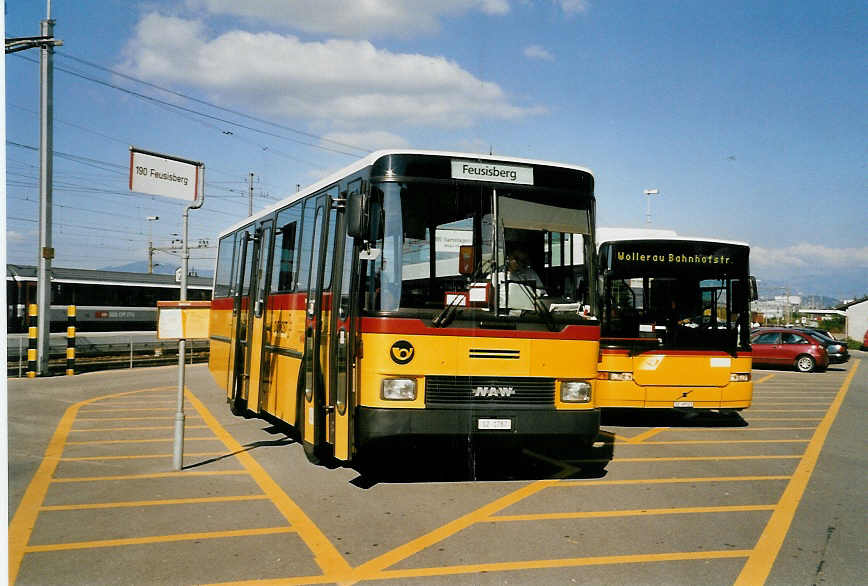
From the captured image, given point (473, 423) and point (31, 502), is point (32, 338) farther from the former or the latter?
point (473, 423)

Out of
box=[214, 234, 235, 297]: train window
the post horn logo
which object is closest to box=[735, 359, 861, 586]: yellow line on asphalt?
the post horn logo

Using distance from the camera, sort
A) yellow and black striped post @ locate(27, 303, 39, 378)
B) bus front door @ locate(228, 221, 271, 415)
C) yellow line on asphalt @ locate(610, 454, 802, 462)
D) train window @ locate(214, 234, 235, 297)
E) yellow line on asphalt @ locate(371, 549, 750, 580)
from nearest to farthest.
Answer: yellow line on asphalt @ locate(371, 549, 750, 580) < yellow line on asphalt @ locate(610, 454, 802, 462) < bus front door @ locate(228, 221, 271, 415) < train window @ locate(214, 234, 235, 297) < yellow and black striped post @ locate(27, 303, 39, 378)

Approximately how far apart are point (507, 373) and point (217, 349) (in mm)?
8439

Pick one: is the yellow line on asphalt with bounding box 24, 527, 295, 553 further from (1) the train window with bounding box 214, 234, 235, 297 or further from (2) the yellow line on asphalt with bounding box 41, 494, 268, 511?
(1) the train window with bounding box 214, 234, 235, 297

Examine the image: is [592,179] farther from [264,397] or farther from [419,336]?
[264,397]

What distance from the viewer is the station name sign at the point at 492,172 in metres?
7.61

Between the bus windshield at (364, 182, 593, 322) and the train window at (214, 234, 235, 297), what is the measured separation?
7196mm

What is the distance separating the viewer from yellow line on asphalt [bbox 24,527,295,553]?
572 centimetres

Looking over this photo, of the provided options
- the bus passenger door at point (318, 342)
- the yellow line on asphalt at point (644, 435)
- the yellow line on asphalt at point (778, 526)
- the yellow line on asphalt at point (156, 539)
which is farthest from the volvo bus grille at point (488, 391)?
the yellow line on asphalt at point (644, 435)

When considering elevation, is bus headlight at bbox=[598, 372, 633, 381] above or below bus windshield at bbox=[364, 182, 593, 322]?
below

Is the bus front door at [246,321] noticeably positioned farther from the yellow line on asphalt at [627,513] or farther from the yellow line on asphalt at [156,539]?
the yellow line on asphalt at [627,513]

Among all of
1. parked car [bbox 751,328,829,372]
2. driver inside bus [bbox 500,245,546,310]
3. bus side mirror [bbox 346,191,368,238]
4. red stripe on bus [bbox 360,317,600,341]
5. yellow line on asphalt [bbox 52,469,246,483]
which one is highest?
bus side mirror [bbox 346,191,368,238]

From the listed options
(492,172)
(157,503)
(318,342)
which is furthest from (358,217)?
(157,503)

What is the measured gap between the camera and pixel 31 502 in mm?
7027
